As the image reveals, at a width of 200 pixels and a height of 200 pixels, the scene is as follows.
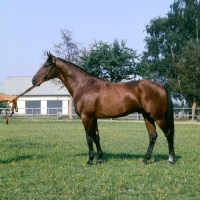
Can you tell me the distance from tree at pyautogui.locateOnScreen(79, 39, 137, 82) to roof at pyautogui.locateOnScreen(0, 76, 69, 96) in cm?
2247

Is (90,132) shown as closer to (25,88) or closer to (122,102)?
(122,102)

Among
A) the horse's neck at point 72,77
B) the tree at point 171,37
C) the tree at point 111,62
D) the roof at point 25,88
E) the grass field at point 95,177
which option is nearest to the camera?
the grass field at point 95,177

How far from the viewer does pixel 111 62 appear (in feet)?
131

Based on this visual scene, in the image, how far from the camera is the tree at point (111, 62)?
132ft

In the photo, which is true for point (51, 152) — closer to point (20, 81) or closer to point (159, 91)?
point (159, 91)

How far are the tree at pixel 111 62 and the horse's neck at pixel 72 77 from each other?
30.3 metres

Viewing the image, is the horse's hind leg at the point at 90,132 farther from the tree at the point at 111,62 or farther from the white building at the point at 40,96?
the white building at the point at 40,96

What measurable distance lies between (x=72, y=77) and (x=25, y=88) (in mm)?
57130

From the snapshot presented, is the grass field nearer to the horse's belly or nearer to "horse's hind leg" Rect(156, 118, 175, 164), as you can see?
"horse's hind leg" Rect(156, 118, 175, 164)

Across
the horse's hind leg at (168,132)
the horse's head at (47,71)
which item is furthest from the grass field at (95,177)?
the horse's head at (47,71)

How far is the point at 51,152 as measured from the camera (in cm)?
1105

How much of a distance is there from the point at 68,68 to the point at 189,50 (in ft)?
111

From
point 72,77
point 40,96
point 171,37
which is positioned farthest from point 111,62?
point 72,77

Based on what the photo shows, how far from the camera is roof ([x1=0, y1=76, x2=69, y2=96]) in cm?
6391
